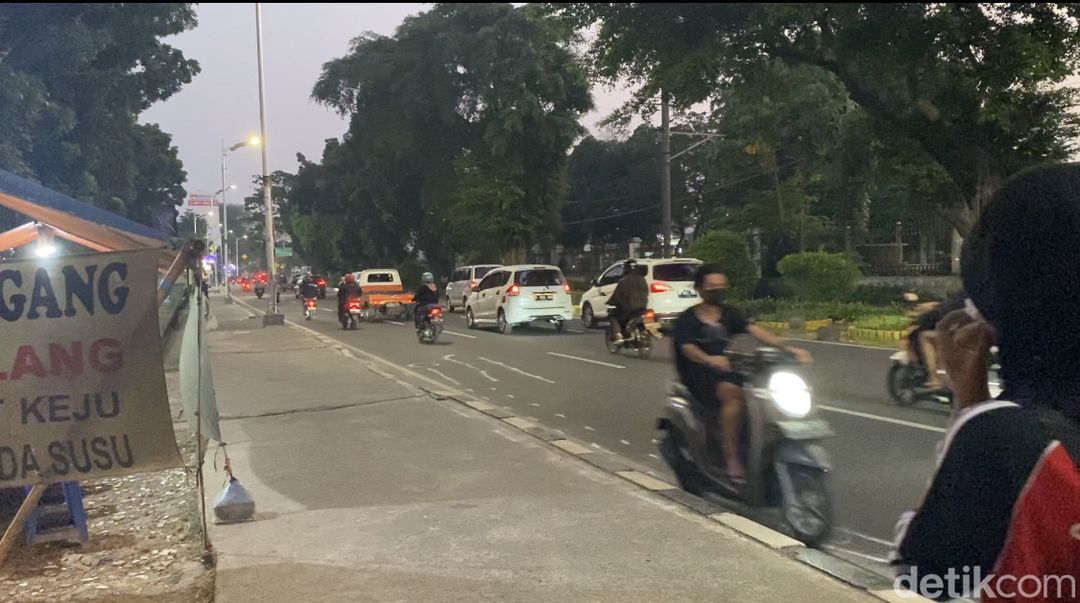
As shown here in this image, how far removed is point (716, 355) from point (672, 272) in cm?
1415

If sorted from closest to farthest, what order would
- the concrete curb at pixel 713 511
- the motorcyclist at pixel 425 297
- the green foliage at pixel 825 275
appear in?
the concrete curb at pixel 713 511
the motorcyclist at pixel 425 297
the green foliage at pixel 825 275

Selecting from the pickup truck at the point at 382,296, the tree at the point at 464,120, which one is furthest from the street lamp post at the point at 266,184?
the tree at the point at 464,120

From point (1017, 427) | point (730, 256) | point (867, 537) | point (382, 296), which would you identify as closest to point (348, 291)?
point (382, 296)

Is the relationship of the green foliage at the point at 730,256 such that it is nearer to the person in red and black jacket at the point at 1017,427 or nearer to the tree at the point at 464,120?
the tree at the point at 464,120

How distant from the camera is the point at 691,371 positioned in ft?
20.4

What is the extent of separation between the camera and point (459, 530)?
18.2 feet

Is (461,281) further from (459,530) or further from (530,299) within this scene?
(459,530)

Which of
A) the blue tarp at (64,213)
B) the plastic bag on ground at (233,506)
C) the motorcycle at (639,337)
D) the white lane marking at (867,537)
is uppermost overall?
the blue tarp at (64,213)

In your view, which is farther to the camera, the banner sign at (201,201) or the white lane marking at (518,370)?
the banner sign at (201,201)

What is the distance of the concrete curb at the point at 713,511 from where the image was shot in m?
4.45

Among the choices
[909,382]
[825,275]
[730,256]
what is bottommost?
[909,382]

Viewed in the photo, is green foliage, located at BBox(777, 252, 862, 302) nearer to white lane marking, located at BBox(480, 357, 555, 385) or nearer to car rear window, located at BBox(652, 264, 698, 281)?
car rear window, located at BBox(652, 264, 698, 281)

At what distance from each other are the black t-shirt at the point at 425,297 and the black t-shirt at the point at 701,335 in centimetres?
1340

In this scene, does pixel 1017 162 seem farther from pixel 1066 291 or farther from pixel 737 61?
pixel 1066 291
